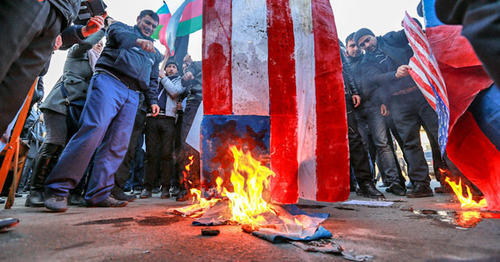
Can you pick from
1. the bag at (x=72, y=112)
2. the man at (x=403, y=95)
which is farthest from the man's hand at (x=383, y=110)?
the bag at (x=72, y=112)

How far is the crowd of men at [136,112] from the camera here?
7.40 feet

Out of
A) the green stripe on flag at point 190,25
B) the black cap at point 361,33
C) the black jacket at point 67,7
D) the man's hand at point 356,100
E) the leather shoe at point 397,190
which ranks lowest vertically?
the leather shoe at point 397,190

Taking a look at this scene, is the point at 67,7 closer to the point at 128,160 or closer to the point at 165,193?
the point at 128,160

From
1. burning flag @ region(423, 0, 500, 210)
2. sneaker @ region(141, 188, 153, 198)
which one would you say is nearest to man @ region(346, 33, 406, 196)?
burning flag @ region(423, 0, 500, 210)

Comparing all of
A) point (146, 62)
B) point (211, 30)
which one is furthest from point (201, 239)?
point (146, 62)

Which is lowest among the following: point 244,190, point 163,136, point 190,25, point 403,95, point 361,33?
point 244,190

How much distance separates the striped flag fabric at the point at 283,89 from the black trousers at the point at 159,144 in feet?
7.40

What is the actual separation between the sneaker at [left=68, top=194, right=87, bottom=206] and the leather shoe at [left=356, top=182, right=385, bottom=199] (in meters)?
3.21

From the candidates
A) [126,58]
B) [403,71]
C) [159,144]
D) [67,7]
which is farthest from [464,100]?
[159,144]

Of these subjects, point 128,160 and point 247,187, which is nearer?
point 247,187

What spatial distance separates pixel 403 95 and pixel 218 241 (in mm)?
3263

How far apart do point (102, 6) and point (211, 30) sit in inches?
35.0

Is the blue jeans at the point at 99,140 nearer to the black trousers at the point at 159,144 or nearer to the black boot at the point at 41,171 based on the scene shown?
the black boot at the point at 41,171

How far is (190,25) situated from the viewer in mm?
5824
